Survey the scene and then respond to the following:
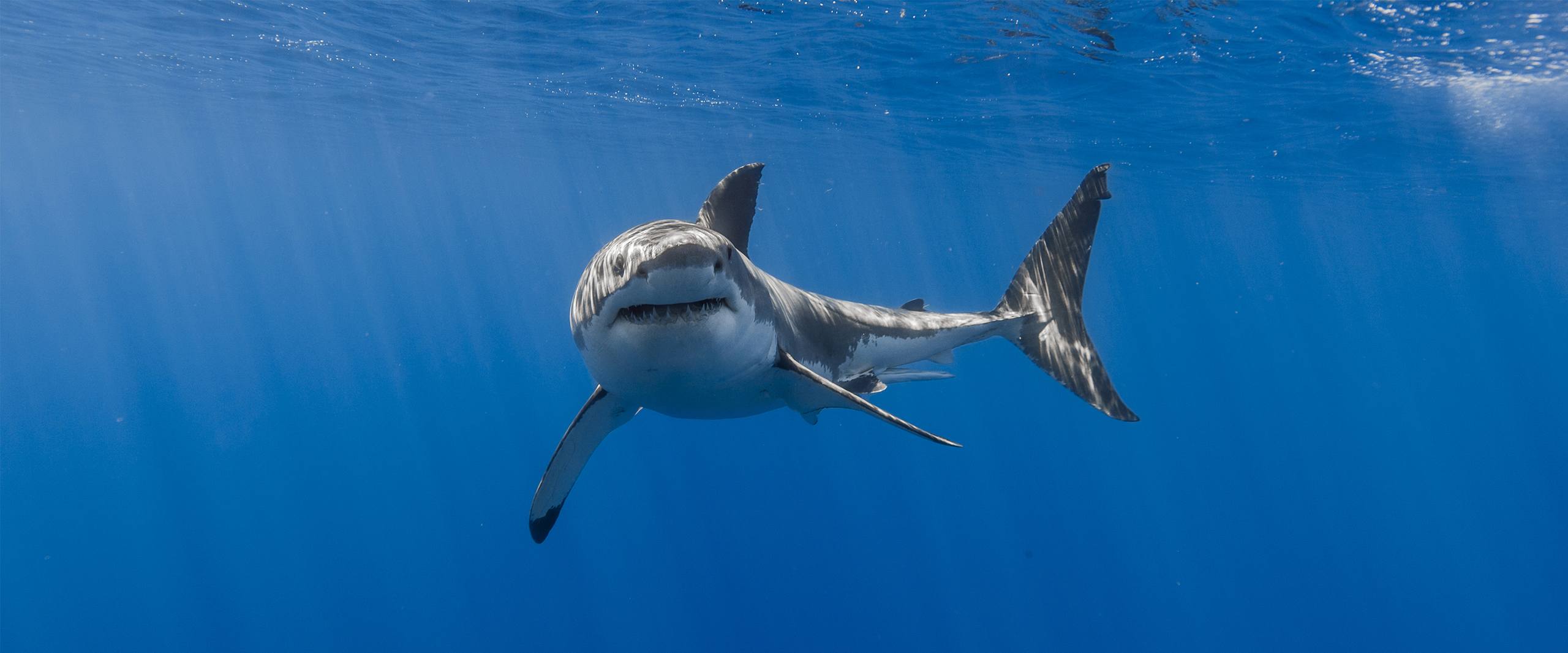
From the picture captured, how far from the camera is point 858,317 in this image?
609 centimetres

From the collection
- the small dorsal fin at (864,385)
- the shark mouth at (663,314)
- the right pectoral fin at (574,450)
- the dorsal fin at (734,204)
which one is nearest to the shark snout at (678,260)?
the shark mouth at (663,314)

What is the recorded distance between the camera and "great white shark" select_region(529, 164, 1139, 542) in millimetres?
3332

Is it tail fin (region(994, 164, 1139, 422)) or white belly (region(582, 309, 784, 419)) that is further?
tail fin (region(994, 164, 1139, 422))

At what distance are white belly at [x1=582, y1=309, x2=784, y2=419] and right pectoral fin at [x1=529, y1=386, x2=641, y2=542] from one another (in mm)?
355

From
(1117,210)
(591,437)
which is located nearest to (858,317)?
(591,437)

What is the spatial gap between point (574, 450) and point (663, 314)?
2.48 m

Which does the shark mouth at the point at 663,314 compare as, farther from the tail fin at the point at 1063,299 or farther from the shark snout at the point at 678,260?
the tail fin at the point at 1063,299

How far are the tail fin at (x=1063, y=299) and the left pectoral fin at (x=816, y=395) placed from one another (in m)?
2.68

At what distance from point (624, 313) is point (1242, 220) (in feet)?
190

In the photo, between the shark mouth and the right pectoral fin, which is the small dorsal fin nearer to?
the right pectoral fin

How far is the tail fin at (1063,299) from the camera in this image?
657cm

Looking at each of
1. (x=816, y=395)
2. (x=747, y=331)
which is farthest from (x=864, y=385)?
(x=747, y=331)

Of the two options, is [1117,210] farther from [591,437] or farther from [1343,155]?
[591,437]


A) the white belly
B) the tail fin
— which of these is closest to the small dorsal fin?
the white belly
